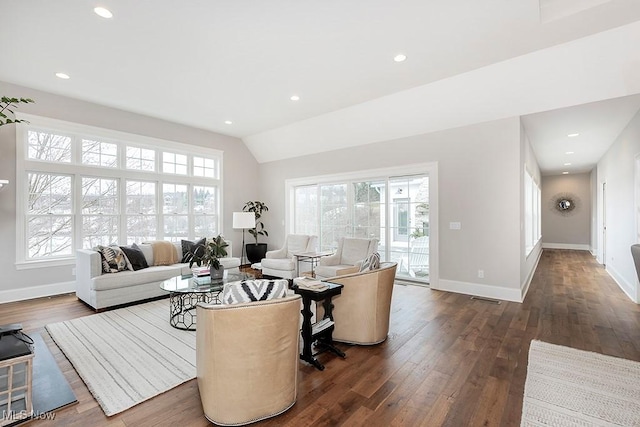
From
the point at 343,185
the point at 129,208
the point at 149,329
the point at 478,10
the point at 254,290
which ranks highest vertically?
the point at 478,10

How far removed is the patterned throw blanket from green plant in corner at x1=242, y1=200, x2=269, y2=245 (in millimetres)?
2558

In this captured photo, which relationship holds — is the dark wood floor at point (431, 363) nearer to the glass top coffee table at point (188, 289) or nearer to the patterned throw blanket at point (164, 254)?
the glass top coffee table at point (188, 289)

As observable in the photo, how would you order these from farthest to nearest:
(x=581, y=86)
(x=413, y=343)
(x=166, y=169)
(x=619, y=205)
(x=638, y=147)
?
(x=166, y=169)
(x=619, y=205)
(x=638, y=147)
(x=581, y=86)
(x=413, y=343)

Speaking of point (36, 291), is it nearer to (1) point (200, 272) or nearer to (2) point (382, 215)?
(1) point (200, 272)

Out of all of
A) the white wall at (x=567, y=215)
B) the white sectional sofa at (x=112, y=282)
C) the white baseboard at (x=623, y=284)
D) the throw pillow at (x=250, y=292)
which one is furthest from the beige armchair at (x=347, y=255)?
the white wall at (x=567, y=215)

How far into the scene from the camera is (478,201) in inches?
184

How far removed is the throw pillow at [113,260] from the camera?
4191mm

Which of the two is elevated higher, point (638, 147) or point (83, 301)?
point (638, 147)

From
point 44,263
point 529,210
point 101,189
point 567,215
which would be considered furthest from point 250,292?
point 567,215

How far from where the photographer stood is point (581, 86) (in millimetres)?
3668

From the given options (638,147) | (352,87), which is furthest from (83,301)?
(638,147)

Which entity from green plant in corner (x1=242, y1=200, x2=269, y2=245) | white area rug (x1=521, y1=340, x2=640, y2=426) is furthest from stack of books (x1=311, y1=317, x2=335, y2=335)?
green plant in corner (x1=242, y1=200, x2=269, y2=245)

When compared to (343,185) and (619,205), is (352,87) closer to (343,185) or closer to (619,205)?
(343,185)

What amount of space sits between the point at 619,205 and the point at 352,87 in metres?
5.37
